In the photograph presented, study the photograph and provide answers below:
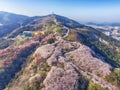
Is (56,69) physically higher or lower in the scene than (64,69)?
higher

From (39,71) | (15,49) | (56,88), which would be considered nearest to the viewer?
(56,88)

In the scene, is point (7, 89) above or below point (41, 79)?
below

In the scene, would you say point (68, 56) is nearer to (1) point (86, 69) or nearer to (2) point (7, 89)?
(1) point (86, 69)

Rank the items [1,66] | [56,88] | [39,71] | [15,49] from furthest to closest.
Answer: [15,49] → [1,66] → [39,71] → [56,88]

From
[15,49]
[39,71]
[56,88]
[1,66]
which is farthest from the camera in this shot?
[15,49]

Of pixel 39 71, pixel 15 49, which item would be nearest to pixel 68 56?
pixel 39 71

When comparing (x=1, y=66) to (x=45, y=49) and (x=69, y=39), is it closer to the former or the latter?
(x=45, y=49)

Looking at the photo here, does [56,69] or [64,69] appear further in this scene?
[64,69]

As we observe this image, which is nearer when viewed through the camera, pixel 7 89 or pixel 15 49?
pixel 7 89

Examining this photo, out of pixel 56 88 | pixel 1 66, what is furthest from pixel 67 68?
pixel 1 66
